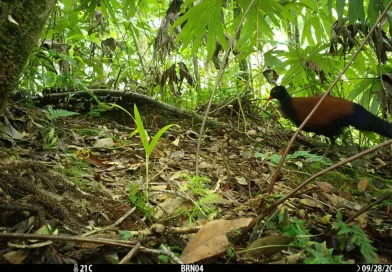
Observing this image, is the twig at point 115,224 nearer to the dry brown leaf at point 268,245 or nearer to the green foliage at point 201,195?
the green foliage at point 201,195

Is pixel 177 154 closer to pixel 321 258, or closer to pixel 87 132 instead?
pixel 87 132

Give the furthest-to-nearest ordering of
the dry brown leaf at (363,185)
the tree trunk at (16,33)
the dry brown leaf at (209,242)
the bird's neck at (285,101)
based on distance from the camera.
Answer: the bird's neck at (285,101) < the dry brown leaf at (363,185) < the tree trunk at (16,33) < the dry brown leaf at (209,242)

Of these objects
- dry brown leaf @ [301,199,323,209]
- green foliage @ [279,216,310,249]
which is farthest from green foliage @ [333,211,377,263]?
dry brown leaf @ [301,199,323,209]

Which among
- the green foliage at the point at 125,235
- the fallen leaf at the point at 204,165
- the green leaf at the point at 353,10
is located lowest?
the green foliage at the point at 125,235

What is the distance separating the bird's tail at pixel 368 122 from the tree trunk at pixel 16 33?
2012mm

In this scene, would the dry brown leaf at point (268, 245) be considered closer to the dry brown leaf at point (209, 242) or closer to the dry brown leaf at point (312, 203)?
the dry brown leaf at point (209, 242)

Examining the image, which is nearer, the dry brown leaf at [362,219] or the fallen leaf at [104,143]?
the dry brown leaf at [362,219]

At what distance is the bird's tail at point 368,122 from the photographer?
7.63 ft

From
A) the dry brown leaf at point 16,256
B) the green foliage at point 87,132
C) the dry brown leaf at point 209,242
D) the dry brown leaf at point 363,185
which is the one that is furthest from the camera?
the green foliage at point 87,132

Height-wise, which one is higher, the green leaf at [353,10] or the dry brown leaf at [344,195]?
the green leaf at [353,10]

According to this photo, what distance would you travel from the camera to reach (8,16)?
1352mm

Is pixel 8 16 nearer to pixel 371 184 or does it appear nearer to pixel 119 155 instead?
pixel 119 155

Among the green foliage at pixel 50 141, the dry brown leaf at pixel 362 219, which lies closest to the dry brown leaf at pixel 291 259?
the dry brown leaf at pixel 362 219

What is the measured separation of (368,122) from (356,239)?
1472 mm
